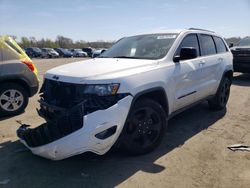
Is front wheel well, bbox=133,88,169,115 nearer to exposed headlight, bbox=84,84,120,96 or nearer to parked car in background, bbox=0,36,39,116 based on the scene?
exposed headlight, bbox=84,84,120,96

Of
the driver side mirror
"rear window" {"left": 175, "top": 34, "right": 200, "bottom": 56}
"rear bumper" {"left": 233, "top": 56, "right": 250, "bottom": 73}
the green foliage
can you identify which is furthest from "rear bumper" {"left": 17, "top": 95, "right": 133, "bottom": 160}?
the green foliage

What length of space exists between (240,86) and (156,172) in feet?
24.7

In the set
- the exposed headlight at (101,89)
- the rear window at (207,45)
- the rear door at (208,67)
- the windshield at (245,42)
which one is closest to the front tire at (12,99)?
the exposed headlight at (101,89)

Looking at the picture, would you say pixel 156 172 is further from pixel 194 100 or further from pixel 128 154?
pixel 194 100

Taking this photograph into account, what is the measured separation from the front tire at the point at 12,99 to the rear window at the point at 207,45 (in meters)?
4.05

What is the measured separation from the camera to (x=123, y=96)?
11.6 feet

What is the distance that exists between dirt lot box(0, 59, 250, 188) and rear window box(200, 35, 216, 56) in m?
1.62

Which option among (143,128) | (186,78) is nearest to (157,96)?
(143,128)

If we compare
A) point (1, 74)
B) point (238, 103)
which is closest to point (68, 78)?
point (1, 74)

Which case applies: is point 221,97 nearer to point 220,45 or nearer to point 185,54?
point 220,45

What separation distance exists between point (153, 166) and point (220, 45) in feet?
12.6

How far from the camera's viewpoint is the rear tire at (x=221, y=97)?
6273 mm

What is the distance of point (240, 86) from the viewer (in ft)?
32.8

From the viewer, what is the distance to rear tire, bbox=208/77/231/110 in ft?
20.6
